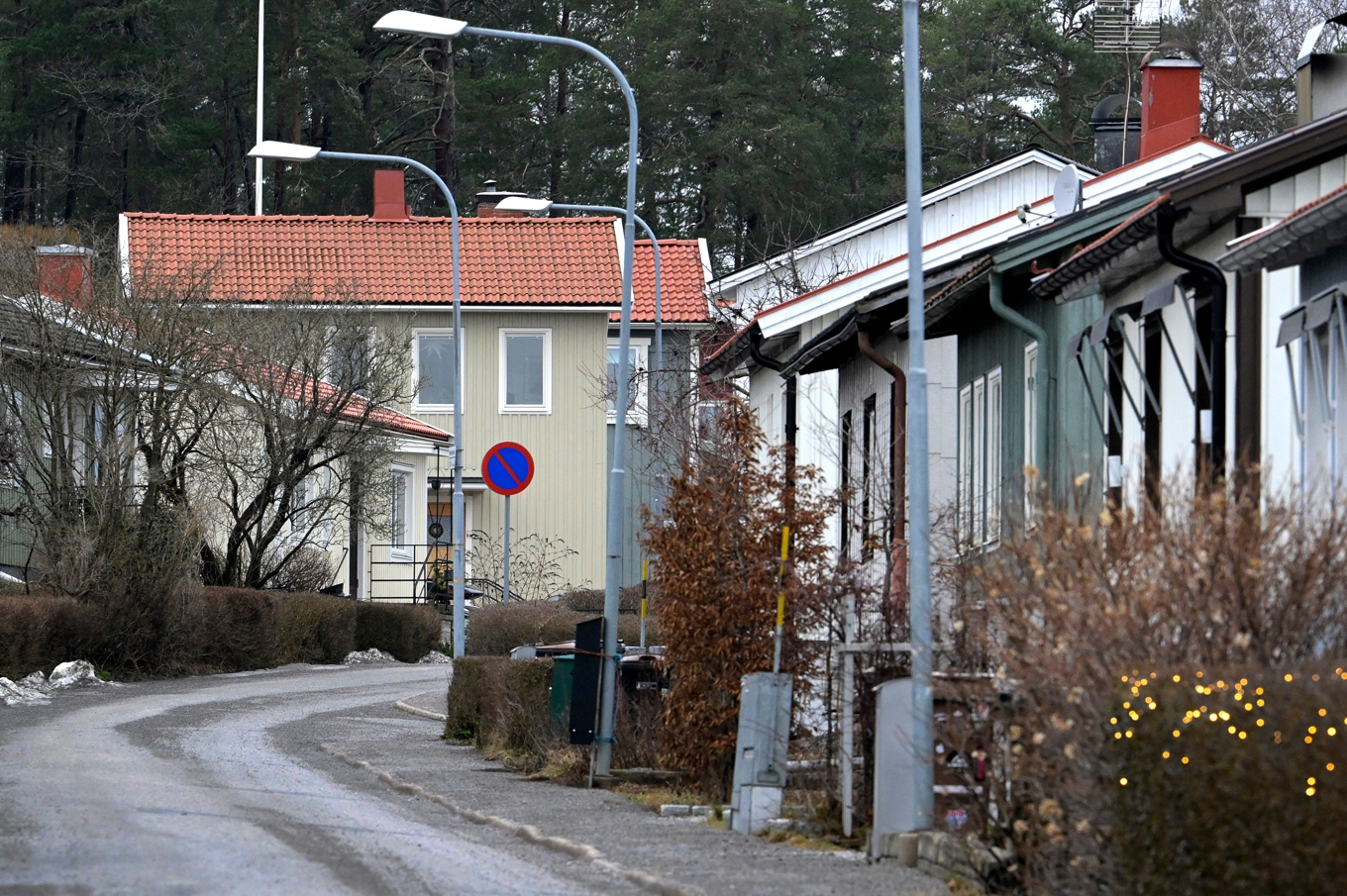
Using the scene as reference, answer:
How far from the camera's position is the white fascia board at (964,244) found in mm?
19609

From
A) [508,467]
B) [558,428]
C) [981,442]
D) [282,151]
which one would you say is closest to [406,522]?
[558,428]

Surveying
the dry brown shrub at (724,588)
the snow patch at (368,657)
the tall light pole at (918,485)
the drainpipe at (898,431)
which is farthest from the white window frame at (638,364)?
the tall light pole at (918,485)

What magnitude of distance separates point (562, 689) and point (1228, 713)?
10.9m

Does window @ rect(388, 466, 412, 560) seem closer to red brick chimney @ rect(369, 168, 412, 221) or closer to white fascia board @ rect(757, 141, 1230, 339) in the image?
red brick chimney @ rect(369, 168, 412, 221)

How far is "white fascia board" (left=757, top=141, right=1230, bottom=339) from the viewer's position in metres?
19.6

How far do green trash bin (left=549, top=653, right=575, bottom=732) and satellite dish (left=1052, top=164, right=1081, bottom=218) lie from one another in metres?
5.78

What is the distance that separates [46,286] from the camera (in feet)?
97.0

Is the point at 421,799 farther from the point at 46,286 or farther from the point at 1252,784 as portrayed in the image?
the point at 46,286

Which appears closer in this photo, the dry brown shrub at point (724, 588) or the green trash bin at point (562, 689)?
the dry brown shrub at point (724, 588)

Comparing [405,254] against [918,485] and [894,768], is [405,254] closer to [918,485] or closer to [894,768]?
[918,485]

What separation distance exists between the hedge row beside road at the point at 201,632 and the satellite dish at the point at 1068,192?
12.9m

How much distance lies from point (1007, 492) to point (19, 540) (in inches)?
796

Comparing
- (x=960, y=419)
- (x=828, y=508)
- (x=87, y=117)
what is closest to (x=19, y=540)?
(x=960, y=419)

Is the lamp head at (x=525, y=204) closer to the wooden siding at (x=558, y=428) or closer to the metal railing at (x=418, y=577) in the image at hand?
the metal railing at (x=418, y=577)
